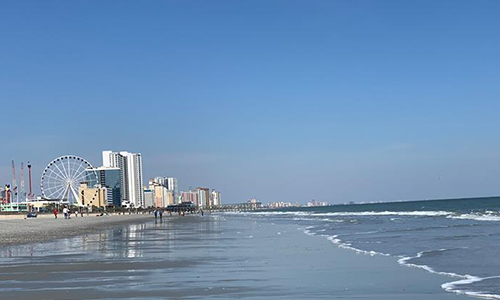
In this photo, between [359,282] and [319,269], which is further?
[319,269]

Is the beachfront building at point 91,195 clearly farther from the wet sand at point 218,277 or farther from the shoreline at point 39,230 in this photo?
the wet sand at point 218,277

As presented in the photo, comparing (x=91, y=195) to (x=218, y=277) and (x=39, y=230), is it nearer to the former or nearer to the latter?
(x=39, y=230)

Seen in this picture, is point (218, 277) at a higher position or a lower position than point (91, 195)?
lower

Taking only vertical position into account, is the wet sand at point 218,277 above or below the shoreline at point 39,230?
below

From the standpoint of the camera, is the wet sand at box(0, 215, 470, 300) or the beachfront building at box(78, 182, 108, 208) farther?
the beachfront building at box(78, 182, 108, 208)

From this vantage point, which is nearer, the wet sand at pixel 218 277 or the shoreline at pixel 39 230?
the wet sand at pixel 218 277

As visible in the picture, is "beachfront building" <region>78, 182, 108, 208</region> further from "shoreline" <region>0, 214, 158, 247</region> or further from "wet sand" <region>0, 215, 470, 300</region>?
"wet sand" <region>0, 215, 470, 300</region>

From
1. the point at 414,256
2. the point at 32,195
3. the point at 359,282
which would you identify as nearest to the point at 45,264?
the point at 359,282

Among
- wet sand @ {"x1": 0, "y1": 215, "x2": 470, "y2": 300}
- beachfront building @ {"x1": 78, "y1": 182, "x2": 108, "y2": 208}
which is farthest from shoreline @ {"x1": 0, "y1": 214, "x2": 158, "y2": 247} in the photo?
beachfront building @ {"x1": 78, "y1": 182, "x2": 108, "y2": 208}

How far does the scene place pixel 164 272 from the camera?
14.9 meters

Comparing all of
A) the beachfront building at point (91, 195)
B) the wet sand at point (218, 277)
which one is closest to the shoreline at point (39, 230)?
the wet sand at point (218, 277)

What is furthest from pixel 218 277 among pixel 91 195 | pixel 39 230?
pixel 91 195

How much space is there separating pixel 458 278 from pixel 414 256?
529cm

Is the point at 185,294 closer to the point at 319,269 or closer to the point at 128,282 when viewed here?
the point at 128,282
